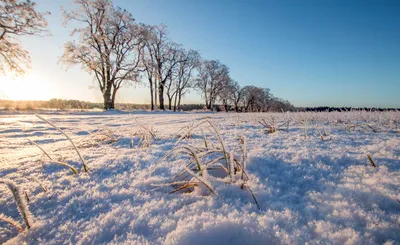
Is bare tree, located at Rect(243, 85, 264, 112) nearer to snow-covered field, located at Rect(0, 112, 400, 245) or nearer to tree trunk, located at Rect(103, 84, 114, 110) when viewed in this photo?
tree trunk, located at Rect(103, 84, 114, 110)

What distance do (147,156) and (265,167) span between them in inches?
34.6

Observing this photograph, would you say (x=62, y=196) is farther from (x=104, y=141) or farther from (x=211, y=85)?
(x=211, y=85)

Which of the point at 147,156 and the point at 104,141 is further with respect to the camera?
the point at 104,141

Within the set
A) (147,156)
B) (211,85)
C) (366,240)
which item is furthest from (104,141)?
(211,85)

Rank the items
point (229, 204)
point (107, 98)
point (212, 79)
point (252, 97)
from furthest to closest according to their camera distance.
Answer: point (252, 97)
point (212, 79)
point (107, 98)
point (229, 204)

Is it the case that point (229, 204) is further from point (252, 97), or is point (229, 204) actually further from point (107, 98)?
point (252, 97)

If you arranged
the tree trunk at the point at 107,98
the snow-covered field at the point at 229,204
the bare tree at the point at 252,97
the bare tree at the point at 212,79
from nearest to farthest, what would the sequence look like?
1. the snow-covered field at the point at 229,204
2. the tree trunk at the point at 107,98
3. the bare tree at the point at 212,79
4. the bare tree at the point at 252,97

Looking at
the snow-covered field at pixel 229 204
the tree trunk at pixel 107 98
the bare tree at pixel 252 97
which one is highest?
the bare tree at pixel 252 97

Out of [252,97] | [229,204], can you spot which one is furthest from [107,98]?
[252,97]

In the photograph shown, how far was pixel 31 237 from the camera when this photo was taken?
73 centimetres

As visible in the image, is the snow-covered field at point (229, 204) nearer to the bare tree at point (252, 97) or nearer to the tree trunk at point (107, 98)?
the tree trunk at point (107, 98)

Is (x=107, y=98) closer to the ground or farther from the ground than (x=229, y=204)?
farther from the ground

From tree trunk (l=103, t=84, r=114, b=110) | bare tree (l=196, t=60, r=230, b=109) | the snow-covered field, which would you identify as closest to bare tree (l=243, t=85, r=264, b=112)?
bare tree (l=196, t=60, r=230, b=109)

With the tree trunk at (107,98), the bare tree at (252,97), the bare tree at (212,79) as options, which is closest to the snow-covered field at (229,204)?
the tree trunk at (107,98)
